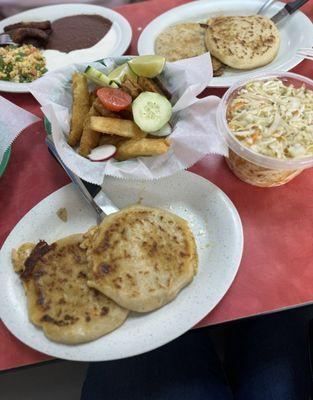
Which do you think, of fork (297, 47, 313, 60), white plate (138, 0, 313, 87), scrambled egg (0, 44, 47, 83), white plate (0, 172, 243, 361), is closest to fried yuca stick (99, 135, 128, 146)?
white plate (0, 172, 243, 361)

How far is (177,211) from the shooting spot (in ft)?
4.57

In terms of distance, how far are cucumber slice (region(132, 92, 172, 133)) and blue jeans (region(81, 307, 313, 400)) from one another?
733 mm

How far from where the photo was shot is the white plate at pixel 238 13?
1767mm

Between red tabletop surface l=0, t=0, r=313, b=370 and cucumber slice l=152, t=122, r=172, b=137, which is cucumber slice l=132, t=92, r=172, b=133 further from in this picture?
red tabletop surface l=0, t=0, r=313, b=370

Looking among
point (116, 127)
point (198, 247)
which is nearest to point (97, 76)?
point (116, 127)

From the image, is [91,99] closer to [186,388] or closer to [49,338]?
[49,338]

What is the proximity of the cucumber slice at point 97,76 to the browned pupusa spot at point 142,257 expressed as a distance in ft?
1.69

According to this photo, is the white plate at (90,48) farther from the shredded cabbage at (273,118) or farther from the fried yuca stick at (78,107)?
the shredded cabbage at (273,118)

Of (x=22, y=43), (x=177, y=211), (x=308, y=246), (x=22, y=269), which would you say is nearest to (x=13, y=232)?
(x=22, y=269)

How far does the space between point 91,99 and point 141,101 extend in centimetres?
22

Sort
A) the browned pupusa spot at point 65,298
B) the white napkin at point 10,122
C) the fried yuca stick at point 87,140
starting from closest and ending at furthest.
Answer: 1. the browned pupusa spot at point 65,298
2. the fried yuca stick at point 87,140
3. the white napkin at point 10,122

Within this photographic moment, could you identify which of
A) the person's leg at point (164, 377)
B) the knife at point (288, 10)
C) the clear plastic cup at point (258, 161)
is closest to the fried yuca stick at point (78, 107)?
the clear plastic cup at point (258, 161)

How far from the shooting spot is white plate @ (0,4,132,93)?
6.44 ft

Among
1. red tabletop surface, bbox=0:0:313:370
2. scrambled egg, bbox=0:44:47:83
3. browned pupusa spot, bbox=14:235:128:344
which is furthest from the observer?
scrambled egg, bbox=0:44:47:83
